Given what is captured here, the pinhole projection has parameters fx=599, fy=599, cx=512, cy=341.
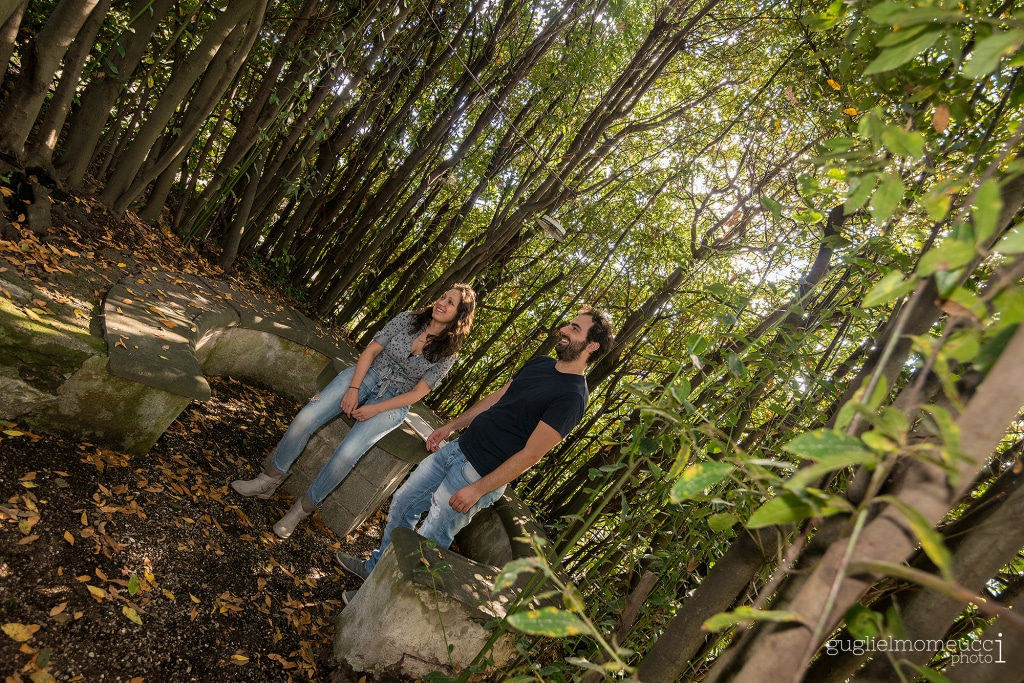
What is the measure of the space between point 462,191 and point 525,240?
884mm

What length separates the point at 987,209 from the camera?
541mm

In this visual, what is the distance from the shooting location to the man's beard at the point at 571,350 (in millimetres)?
2729

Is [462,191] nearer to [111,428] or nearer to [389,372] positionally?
[389,372]

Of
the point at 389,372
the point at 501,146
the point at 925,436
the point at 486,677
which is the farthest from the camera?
the point at 501,146

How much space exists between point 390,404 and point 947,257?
108 inches

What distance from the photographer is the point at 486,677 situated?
7.94 feet

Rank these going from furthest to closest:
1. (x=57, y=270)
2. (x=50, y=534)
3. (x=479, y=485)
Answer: (x=57, y=270) < (x=479, y=485) < (x=50, y=534)

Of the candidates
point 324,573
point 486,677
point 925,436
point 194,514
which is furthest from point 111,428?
point 925,436

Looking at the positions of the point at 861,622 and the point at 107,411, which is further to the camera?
the point at 107,411

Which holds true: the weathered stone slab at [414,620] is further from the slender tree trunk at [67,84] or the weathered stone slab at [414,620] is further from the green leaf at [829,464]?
the slender tree trunk at [67,84]

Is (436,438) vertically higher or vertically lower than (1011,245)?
lower

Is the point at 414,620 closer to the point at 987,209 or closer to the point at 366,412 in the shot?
the point at 366,412

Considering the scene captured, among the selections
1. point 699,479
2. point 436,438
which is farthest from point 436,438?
point 699,479

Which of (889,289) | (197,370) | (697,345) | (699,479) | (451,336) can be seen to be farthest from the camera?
(451,336)
